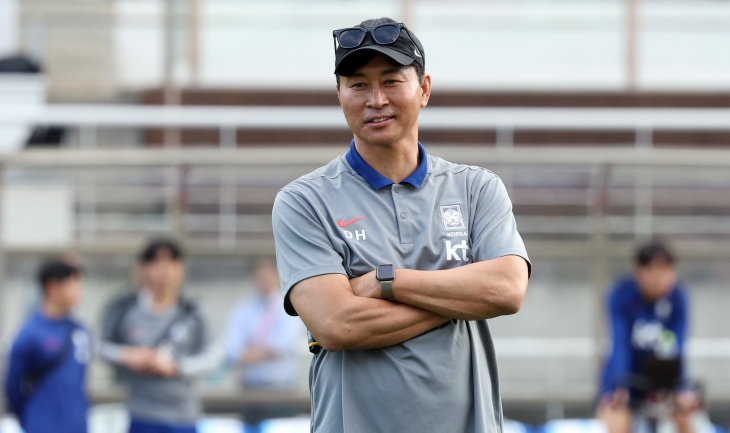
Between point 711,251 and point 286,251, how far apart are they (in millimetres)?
5315

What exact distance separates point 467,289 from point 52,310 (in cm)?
429

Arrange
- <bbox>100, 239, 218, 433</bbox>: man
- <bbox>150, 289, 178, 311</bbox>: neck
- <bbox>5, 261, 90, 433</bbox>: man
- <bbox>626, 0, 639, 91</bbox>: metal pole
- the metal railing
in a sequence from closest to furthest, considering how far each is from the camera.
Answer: <bbox>5, 261, 90, 433</bbox>: man < <bbox>100, 239, 218, 433</bbox>: man < <bbox>150, 289, 178, 311</bbox>: neck < the metal railing < <bbox>626, 0, 639, 91</bbox>: metal pole

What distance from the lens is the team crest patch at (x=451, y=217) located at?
2.64 m

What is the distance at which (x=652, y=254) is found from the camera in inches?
246

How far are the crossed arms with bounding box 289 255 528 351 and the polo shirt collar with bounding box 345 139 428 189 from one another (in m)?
0.25

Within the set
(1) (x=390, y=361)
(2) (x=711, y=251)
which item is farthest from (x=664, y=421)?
(1) (x=390, y=361)

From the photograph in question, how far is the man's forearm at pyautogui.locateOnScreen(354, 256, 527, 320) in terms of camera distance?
251 centimetres

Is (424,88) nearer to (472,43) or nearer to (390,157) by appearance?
(390,157)

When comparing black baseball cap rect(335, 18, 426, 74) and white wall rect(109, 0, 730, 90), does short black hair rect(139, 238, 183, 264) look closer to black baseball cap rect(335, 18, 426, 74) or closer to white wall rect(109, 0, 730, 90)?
black baseball cap rect(335, 18, 426, 74)

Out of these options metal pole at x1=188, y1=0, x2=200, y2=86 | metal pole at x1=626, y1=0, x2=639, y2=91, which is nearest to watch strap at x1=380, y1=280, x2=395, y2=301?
metal pole at x1=188, y1=0, x2=200, y2=86

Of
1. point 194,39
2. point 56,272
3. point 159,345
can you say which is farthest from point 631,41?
point 56,272

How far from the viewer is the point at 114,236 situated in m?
7.24

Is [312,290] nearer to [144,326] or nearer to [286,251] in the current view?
[286,251]

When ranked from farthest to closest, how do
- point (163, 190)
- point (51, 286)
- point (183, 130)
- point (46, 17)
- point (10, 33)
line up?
point (46, 17)
point (183, 130)
point (10, 33)
point (163, 190)
point (51, 286)
